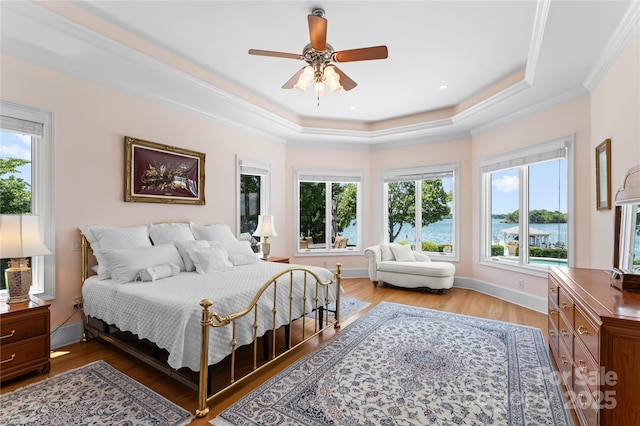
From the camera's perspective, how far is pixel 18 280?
2.46 metres

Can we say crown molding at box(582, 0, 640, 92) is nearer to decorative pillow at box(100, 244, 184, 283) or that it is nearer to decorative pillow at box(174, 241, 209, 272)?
decorative pillow at box(174, 241, 209, 272)

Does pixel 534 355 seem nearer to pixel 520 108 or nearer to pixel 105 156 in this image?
pixel 520 108

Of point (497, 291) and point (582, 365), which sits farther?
point (497, 291)

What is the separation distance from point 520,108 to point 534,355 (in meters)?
3.27

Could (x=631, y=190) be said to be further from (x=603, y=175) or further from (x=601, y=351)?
(x=603, y=175)

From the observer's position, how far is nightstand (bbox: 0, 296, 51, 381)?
222 cm

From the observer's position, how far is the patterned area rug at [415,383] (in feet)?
6.32

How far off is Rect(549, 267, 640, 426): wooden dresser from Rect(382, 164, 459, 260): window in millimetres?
3571

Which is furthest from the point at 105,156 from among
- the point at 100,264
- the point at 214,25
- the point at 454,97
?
the point at 454,97

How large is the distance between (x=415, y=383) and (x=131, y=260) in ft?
8.80

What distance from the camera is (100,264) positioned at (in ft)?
9.78

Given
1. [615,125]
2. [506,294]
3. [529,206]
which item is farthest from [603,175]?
[506,294]

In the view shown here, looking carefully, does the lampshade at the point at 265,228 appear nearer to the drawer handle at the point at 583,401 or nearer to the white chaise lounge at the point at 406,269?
the white chaise lounge at the point at 406,269

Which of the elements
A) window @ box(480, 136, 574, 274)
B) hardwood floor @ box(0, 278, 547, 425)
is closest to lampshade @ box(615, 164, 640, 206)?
hardwood floor @ box(0, 278, 547, 425)
